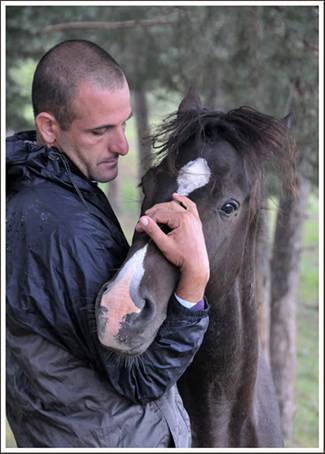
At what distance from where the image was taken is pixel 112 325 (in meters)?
2.35

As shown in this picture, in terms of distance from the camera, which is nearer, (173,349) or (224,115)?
(173,349)

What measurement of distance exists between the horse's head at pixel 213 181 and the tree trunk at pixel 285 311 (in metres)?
4.90

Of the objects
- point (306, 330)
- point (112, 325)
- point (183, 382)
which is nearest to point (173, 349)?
point (112, 325)

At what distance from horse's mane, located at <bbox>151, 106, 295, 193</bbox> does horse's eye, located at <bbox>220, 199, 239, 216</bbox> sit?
0.79 ft

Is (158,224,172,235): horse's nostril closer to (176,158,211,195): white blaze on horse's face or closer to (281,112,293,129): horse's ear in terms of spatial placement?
(176,158,211,195): white blaze on horse's face

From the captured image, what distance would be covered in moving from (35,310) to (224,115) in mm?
1305

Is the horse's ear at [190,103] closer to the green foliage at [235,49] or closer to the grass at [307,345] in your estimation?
the grass at [307,345]

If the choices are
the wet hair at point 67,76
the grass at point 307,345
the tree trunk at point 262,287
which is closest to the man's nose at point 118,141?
the wet hair at point 67,76

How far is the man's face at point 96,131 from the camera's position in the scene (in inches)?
109

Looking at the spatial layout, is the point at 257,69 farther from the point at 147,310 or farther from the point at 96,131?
the point at 147,310

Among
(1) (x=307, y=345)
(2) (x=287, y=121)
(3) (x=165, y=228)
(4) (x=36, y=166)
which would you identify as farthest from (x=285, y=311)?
(4) (x=36, y=166)

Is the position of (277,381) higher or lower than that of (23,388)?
lower

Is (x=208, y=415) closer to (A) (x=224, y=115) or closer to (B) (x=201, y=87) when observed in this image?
(A) (x=224, y=115)

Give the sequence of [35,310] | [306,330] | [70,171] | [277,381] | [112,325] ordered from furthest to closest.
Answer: [306,330], [277,381], [70,171], [35,310], [112,325]
